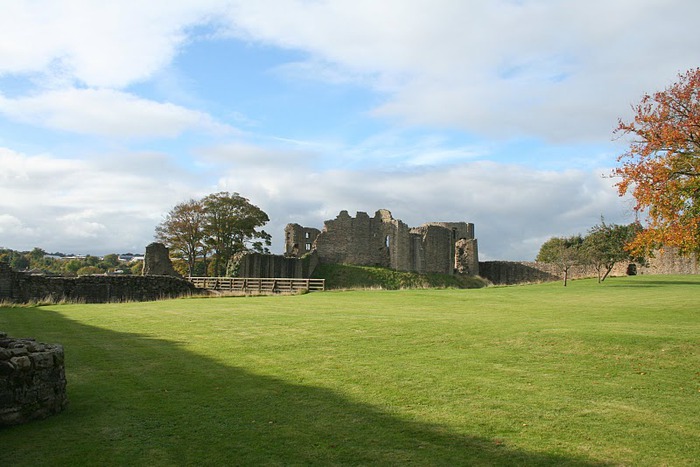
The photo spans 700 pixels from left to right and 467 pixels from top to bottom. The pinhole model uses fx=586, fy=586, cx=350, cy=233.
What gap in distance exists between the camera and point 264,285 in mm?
38844

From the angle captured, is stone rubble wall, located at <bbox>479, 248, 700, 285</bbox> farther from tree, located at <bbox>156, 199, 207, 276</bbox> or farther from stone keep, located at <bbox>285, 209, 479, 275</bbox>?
tree, located at <bbox>156, 199, 207, 276</bbox>

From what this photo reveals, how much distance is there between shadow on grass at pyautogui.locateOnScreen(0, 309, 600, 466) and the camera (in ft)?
19.8

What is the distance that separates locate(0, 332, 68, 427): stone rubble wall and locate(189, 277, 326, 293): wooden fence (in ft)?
96.8

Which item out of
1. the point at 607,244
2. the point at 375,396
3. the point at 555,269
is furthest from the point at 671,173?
the point at 555,269

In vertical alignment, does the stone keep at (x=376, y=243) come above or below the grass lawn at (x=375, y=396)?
above

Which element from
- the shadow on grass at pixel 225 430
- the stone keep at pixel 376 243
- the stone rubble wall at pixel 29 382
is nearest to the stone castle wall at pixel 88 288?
the stone keep at pixel 376 243

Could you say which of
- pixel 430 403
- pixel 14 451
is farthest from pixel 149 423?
pixel 430 403

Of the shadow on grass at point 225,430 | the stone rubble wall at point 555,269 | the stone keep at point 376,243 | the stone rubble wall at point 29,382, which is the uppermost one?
the stone keep at point 376,243

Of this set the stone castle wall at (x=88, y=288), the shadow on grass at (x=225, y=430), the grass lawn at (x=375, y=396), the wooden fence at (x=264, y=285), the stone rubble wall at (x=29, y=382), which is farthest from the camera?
the wooden fence at (x=264, y=285)

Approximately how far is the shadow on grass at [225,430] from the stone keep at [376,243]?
45714 mm

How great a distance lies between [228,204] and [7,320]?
139 ft

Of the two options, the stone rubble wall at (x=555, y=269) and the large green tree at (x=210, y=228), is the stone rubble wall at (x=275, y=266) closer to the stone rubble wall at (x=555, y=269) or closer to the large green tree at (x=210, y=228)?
the large green tree at (x=210, y=228)

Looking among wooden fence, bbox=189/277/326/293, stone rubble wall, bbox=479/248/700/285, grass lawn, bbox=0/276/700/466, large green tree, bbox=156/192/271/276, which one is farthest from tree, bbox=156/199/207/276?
grass lawn, bbox=0/276/700/466

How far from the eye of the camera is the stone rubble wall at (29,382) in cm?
699
